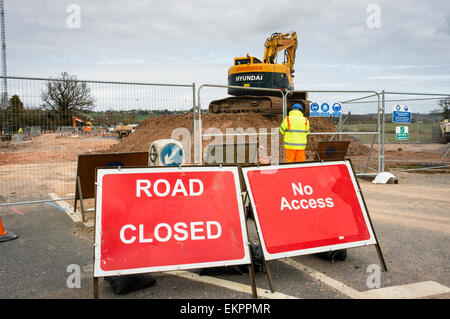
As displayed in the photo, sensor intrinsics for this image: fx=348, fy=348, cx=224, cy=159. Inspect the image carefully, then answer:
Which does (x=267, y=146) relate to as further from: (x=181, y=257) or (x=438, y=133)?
(x=181, y=257)

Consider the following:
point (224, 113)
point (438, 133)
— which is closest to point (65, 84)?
point (224, 113)

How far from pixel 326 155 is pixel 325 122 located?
13564 millimetres

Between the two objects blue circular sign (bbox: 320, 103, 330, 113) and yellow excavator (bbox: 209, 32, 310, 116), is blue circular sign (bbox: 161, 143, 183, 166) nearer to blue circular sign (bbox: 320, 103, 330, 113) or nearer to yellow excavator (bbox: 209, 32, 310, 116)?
blue circular sign (bbox: 320, 103, 330, 113)

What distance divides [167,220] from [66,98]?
5451 mm

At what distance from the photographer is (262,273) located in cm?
397

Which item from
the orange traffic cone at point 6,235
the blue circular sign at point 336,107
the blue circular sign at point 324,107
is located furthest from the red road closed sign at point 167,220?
the blue circular sign at point 336,107

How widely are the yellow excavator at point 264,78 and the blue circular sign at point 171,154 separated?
10.7m

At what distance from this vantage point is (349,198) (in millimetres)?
4219

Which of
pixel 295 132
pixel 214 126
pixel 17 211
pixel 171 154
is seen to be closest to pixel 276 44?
pixel 214 126

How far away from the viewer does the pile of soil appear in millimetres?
16703

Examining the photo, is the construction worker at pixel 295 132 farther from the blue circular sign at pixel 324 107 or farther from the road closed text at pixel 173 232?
the road closed text at pixel 173 232

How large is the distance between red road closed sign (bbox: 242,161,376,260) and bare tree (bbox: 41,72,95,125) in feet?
15.6

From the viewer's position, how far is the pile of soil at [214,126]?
16.7 meters

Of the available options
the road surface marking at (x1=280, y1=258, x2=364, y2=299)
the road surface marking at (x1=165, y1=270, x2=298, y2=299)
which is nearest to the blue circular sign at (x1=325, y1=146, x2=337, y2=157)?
the road surface marking at (x1=280, y1=258, x2=364, y2=299)
